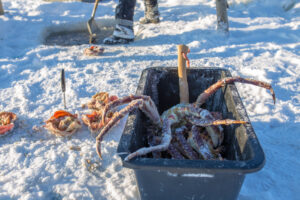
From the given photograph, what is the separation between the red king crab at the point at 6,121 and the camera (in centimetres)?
191

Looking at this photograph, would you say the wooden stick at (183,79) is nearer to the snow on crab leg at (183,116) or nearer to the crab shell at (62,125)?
the snow on crab leg at (183,116)

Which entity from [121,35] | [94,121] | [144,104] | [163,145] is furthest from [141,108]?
[121,35]

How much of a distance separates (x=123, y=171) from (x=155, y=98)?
0.59 meters

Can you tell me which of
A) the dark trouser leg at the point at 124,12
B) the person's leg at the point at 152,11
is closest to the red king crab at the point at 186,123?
the dark trouser leg at the point at 124,12

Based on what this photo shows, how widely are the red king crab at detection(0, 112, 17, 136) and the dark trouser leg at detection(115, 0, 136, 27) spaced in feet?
7.94

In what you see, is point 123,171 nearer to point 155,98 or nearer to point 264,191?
point 155,98

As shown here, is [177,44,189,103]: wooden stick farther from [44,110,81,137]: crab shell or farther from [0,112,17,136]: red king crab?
[0,112,17,136]: red king crab

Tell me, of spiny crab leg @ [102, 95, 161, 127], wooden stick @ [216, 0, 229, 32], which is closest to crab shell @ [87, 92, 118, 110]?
spiny crab leg @ [102, 95, 161, 127]

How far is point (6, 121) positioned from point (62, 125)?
543 millimetres

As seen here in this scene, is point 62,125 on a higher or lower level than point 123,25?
lower

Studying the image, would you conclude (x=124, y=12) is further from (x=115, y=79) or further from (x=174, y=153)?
(x=174, y=153)

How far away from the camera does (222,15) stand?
371 cm

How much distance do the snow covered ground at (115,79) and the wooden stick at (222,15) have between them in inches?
6.0

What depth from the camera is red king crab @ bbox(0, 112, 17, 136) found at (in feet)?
6.27
